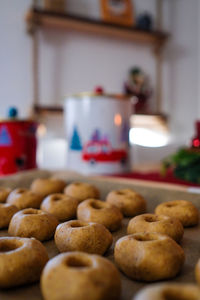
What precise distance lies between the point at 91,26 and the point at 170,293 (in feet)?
7.96

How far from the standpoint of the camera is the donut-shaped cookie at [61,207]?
3.01 feet

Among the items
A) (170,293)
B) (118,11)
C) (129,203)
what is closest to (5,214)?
(129,203)

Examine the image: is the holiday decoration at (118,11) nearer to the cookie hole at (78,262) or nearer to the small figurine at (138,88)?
the small figurine at (138,88)

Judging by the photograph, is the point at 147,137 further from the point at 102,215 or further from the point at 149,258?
the point at 149,258

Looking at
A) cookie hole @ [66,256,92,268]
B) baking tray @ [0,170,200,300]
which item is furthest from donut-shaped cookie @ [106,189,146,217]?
cookie hole @ [66,256,92,268]

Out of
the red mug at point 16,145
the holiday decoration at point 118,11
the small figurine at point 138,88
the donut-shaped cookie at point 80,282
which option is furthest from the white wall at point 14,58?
the donut-shaped cookie at point 80,282

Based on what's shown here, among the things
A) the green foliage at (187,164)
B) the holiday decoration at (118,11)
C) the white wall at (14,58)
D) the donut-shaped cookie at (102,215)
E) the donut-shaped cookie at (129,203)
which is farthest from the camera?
the holiday decoration at (118,11)

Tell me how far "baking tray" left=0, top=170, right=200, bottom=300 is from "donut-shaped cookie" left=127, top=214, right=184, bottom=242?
0.04m

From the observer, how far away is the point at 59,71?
247cm

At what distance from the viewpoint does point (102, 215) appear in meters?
0.83

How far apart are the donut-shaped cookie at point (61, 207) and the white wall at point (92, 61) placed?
1495mm

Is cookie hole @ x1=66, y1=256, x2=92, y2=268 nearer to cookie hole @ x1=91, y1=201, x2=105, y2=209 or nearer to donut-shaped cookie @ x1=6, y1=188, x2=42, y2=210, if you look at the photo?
cookie hole @ x1=91, y1=201, x2=105, y2=209

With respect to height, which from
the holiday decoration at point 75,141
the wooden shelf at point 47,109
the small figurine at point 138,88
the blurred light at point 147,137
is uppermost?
the small figurine at point 138,88

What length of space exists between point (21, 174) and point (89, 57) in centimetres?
167
